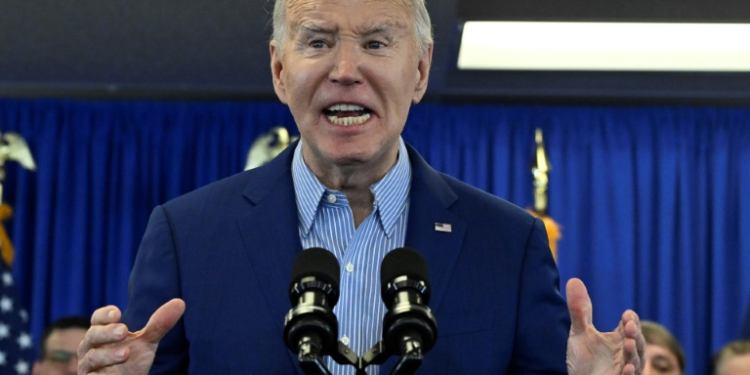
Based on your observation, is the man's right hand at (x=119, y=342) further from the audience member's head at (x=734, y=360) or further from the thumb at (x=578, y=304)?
the audience member's head at (x=734, y=360)

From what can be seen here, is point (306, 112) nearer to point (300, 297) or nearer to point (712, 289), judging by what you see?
point (300, 297)

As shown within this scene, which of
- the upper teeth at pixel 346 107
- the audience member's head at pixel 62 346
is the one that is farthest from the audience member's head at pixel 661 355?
the upper teeth at pixel 346 107

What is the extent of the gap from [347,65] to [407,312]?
A: 2.11 feet

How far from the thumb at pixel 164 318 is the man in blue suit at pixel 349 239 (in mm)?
118

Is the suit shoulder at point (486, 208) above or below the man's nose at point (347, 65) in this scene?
below

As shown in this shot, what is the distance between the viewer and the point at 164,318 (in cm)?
182

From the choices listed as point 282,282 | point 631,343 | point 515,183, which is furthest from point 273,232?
point 515,183

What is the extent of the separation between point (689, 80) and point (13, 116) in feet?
11.3

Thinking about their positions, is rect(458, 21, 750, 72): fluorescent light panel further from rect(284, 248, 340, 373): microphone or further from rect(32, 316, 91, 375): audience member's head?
rect(284, 248, 340, 373): microphone

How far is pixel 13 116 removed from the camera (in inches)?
241

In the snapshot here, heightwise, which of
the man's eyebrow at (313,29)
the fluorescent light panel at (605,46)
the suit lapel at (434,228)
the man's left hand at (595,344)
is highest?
the fluorescent light panel at (605,46)

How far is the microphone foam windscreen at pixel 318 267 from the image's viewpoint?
63.4 inches

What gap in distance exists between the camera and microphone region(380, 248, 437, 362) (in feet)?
5.09

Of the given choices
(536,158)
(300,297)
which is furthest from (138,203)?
(300,297)
